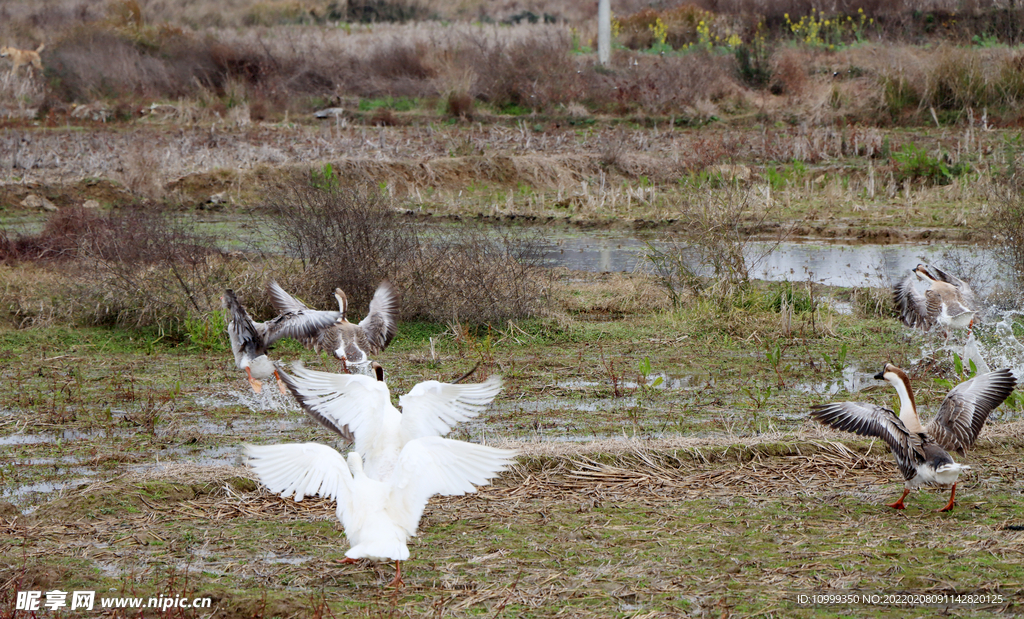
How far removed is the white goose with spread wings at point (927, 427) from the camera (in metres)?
6.20

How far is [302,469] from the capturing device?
5.19m

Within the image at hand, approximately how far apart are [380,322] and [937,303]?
205 inches

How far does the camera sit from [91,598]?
16.4 ft

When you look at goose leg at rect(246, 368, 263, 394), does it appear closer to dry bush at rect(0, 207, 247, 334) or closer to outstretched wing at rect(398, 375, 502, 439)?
dry bush at rect(0, 207, 247, 334)

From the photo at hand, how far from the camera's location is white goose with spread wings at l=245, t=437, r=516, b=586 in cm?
509

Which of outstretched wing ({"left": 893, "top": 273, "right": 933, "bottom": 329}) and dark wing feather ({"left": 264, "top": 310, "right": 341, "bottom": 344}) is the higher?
dark wing feather ({"left": 264, "top": 310, "right": 341, "bottom": 344})

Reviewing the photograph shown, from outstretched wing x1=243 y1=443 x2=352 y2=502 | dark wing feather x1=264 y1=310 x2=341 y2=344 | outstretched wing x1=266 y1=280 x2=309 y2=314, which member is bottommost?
dark wing feather x1=264 y1=310 x2=341 y2=344

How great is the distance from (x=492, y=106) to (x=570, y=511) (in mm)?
22846

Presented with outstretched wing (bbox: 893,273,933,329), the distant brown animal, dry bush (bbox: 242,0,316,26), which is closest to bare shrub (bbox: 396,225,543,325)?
outstretched wing (bbox: 893,273,933,329)

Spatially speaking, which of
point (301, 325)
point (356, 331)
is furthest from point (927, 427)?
point (301, 325)

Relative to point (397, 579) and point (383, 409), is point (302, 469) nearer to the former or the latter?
point (397, 579)

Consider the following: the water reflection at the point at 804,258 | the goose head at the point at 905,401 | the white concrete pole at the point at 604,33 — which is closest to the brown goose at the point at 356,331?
the goose head at the point at 905,401

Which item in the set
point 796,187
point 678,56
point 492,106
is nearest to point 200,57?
point 492,106

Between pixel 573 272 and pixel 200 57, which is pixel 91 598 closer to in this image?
pixel 573 272
